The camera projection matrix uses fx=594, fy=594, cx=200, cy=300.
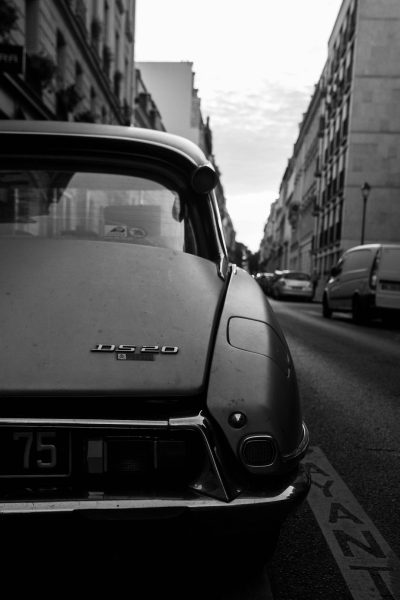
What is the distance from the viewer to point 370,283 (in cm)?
1393

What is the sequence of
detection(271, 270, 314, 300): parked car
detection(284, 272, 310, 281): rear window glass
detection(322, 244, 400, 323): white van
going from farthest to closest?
detection(284, 272, 310, 281): rear window glass → detection(271, 270, 314, 300): parked car → detection(322, 244, 400, 323): white van

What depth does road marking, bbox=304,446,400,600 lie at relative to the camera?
2.03 metres

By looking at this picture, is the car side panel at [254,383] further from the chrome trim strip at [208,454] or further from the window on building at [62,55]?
the window on building at [62,55]

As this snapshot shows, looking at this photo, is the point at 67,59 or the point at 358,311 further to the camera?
the point at 67,59

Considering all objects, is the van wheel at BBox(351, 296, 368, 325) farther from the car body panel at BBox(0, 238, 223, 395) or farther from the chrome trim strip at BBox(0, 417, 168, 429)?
the chrome trim strip at BBox(0, 417, 168, 429)

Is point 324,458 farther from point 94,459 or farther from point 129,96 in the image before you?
point 129,96

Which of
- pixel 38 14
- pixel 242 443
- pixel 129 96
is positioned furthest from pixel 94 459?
pixel 129 96

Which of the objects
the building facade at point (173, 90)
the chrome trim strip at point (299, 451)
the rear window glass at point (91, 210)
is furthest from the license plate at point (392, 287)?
the building facade at point (173, 90)

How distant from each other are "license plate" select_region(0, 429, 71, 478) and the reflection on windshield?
1.09 meters

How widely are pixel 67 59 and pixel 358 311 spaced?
A: 1318 centimetres

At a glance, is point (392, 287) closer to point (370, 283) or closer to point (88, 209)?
point (370, 283)

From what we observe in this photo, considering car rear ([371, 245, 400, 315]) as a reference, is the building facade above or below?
above

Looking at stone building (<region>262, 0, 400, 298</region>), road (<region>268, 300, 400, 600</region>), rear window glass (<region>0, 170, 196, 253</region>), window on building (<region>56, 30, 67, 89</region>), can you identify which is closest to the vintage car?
rear window glass (<region>0, 170, 196, 253</region>)

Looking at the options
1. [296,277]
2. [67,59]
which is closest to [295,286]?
[296,277]
